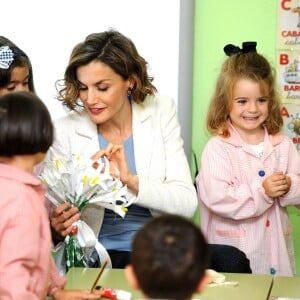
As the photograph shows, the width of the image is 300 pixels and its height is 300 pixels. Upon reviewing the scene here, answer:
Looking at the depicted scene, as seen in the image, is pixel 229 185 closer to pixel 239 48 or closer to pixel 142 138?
pixel 142 138

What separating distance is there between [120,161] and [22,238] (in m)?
0.80

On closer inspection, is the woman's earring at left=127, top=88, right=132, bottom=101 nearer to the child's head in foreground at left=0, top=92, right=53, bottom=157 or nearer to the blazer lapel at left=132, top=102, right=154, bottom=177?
the blazer lapel at left=132, top=102, right=154, bottom=177

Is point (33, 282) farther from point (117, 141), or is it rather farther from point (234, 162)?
point (234, 162)

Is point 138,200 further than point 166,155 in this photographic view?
No

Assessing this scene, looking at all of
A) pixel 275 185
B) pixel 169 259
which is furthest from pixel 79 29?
pixel 169 259

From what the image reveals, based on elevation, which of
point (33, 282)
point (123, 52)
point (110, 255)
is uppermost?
point (123, 52)

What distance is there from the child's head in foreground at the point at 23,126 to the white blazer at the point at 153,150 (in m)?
0.76

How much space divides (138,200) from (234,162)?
1.59 feet

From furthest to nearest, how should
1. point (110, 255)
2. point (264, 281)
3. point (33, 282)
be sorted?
point (110, 255) → point (264, 281) → point (33, 282)

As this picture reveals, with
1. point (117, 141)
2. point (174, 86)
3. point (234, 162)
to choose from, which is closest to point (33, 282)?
point (117, 141)

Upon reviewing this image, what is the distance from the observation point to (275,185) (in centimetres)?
274

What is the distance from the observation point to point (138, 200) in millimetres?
2588

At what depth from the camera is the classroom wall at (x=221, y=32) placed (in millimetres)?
3197

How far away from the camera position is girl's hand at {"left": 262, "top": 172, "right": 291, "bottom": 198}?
274 centimetres
